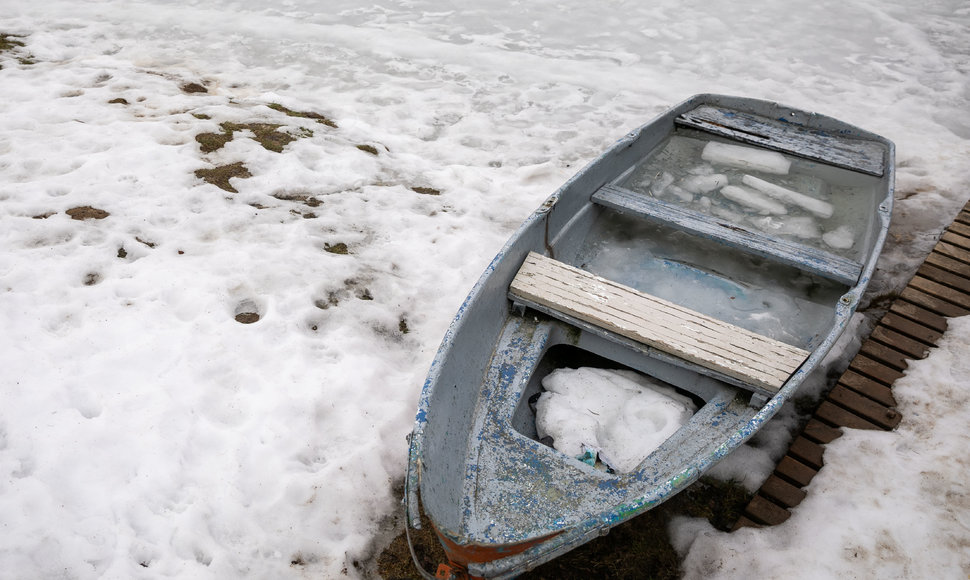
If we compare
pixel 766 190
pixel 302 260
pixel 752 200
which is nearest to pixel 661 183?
pixel 752 200

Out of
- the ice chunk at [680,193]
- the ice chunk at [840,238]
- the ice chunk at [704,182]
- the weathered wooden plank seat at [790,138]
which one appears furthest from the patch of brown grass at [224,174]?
the ice chunk at [840,238]

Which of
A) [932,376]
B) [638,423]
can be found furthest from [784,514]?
[932,376]

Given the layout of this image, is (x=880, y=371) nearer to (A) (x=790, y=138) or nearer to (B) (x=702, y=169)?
(B) (x=702, y=169)

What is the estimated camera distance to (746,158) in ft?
16.1

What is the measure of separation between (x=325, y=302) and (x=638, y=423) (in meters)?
2.23

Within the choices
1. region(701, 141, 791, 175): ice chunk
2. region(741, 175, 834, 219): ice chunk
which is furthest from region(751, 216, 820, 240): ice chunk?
region(701, 141, 791, 175): ice chunk

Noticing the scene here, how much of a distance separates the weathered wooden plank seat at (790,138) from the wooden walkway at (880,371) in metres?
0.90

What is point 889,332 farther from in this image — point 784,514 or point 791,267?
point 784,514

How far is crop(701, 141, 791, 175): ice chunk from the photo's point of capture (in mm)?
4824

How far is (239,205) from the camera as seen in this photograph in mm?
4770

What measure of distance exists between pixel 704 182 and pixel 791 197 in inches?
25.6

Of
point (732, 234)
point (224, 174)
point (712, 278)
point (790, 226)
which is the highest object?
point (732, 234)

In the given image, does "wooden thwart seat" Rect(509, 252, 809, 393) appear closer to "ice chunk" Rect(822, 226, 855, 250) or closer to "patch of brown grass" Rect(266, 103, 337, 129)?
"ice chunk" Rect(822, 226, 855, 250)

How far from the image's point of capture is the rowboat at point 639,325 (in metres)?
2.43
